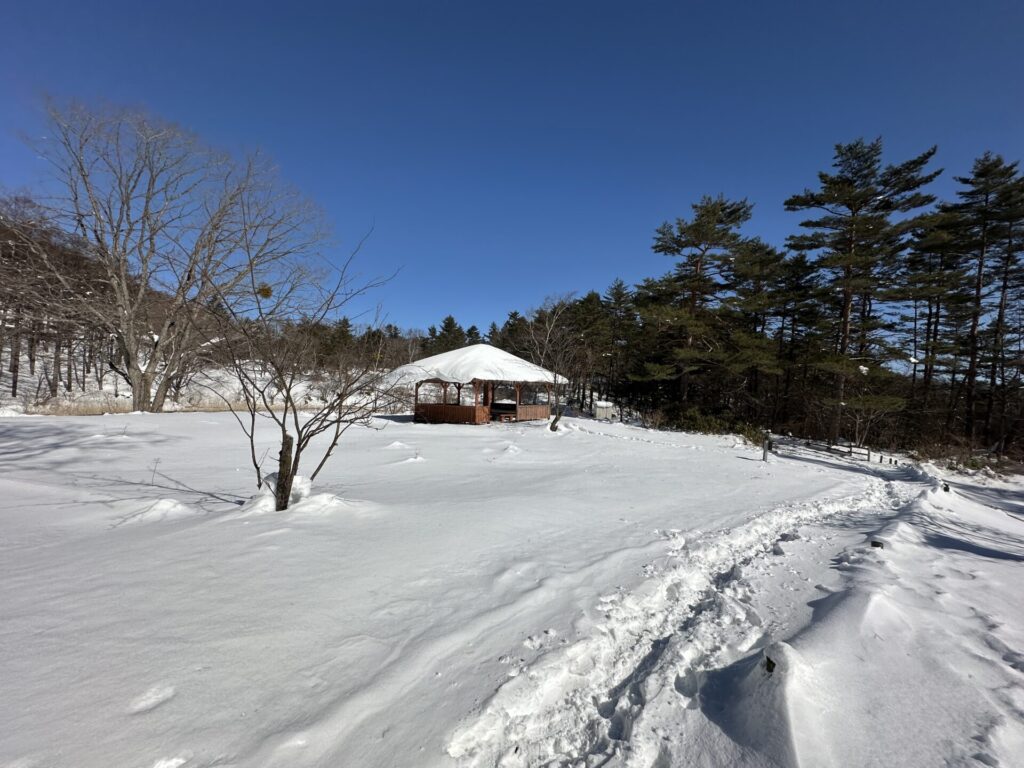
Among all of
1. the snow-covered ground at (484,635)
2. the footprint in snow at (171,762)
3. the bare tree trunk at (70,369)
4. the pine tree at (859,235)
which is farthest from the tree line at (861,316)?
the bare tree trunk at (70,369)

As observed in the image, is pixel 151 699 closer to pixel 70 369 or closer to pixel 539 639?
pixel 539 639

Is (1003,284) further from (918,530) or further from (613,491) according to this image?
(613,491)

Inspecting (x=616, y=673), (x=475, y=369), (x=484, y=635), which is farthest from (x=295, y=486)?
(x=475, y=369)

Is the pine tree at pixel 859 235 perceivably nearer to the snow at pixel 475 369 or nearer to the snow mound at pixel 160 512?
the snow at pixel 475 369

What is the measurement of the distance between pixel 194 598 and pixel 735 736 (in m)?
2.86

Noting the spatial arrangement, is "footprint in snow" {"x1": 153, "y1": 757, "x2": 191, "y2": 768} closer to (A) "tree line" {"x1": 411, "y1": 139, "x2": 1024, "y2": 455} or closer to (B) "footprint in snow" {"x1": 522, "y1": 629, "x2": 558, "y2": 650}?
(B) "footprint in snow" {"x1": 522, "y1": 629, "x2": 558, "y2": 650}

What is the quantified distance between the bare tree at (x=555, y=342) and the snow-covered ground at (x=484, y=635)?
445 inches

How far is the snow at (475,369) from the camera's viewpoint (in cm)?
1752

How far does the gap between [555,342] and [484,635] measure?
21.1 m

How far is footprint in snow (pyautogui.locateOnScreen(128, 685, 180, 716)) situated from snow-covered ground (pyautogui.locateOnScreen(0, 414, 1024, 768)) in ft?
0.04

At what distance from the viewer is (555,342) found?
22.9 m

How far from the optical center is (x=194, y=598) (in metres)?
2.42

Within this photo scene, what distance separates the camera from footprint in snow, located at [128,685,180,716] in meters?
1.57

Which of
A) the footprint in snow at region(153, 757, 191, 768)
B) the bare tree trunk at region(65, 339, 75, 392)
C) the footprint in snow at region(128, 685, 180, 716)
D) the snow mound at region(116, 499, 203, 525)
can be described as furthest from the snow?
the bare tree trunk at region(65, 339, 75, 392)
